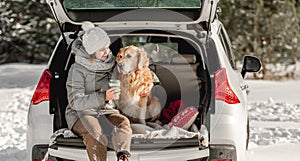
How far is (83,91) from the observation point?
477cm

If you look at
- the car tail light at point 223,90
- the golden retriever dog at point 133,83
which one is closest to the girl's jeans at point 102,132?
the golden retriever dog at point 133,83

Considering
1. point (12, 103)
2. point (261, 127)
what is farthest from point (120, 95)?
point (12, 103)

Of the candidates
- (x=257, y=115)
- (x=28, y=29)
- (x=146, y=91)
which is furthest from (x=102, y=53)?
(x=28, y=29)

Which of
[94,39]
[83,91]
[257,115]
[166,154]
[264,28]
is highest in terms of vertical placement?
[94,39]

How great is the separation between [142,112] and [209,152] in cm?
70

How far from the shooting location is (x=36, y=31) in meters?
17.7

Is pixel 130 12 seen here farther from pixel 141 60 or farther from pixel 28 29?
pixel 28 29

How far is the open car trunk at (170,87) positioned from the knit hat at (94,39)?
29cm

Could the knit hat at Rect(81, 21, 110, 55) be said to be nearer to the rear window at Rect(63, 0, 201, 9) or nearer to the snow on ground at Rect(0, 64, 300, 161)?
the rear window at Rect(63, 0, 201, 9)

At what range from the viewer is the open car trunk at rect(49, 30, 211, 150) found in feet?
15.1

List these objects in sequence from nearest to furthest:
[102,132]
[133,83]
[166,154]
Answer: [166,154] → [102,132] → [133,83]

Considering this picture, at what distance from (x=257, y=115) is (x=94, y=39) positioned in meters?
6.08

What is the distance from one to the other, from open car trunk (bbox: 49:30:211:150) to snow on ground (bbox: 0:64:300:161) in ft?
5.04

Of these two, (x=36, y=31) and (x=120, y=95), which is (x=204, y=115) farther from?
(x=36, y=31)
